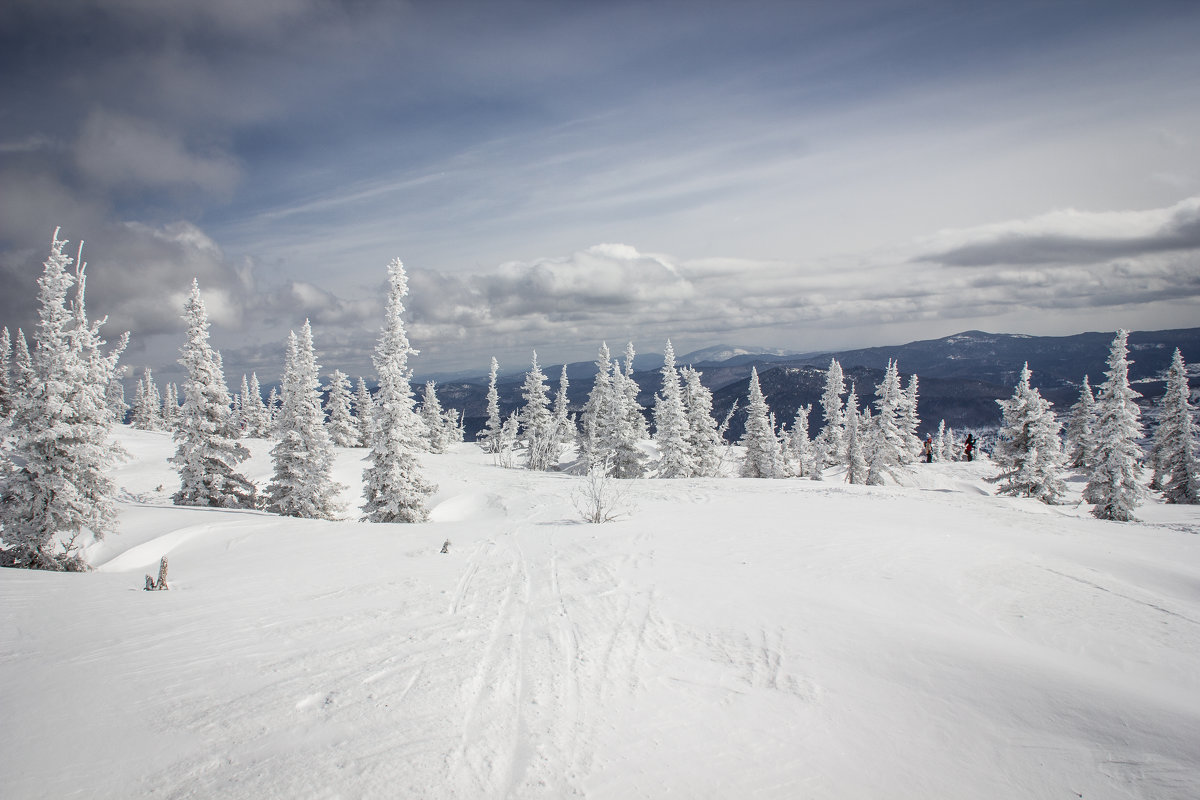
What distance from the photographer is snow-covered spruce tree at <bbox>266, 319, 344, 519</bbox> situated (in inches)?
899

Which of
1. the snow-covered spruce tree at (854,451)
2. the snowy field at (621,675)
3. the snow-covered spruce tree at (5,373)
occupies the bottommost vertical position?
the snow-covered spruce tree at (854,451)

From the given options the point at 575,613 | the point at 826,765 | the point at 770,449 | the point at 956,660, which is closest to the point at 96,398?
the point at 575,613

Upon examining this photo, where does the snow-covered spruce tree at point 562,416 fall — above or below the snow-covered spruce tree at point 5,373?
below

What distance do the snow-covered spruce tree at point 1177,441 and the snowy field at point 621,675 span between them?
33.9 meters

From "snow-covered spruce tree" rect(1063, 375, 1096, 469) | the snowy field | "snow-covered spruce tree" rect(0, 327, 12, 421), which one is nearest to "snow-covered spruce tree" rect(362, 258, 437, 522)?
the snowy field

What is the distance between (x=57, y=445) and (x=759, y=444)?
40469 mm

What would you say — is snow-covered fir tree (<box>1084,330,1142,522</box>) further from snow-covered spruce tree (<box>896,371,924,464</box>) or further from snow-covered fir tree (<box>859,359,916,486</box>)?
snow-covered spruce tree (<box>896,371,924,464</box>)

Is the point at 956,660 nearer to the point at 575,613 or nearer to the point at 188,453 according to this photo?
the point at 575,613

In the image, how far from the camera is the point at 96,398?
1423 cm

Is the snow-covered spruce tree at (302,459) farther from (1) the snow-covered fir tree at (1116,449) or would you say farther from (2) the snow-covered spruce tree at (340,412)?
(1) the snow-covered fir tree at (1116,449)

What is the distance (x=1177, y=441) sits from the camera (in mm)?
33781

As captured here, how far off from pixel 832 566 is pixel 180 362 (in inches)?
988

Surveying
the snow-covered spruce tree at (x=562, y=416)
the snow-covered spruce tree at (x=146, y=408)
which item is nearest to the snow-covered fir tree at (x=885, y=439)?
the snow-covered spruce tree at (x=562, y=416)

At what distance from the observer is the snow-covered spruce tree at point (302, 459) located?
2284 centimetres
